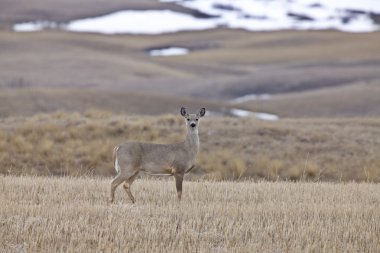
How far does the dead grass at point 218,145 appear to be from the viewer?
22.7 m

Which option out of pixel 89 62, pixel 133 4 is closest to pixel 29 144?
pixel 89 62

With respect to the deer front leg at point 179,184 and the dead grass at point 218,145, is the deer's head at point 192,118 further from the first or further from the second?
the dead grass at point 218,145

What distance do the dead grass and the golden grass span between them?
759cm

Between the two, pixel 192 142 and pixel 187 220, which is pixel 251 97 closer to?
pixel 192 142

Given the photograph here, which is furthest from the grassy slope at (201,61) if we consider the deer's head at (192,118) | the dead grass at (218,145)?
the deer's head at (192,118)

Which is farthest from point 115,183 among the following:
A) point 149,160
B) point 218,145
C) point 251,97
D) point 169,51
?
point 169,51

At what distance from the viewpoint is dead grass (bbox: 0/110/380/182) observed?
22719 mm

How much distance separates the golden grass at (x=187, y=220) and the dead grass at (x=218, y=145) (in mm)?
7587

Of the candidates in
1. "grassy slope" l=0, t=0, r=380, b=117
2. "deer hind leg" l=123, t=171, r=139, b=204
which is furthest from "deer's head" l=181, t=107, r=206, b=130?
"grassy slope" l=0, t=0, r=380, b=117

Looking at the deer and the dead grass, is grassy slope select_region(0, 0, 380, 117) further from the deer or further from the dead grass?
the deer

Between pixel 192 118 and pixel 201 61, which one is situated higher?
pixel 192 118

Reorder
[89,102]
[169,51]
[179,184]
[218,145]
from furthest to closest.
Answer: [169,51] < [89,102] < [218,145] < [179,184]

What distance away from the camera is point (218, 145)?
2508 cm

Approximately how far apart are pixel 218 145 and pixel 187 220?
1399 centimetres
